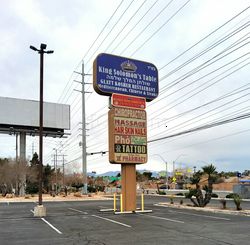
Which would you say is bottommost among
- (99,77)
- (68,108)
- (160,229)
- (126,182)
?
(160,229)

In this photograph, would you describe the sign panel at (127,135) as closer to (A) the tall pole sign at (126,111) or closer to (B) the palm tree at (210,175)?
(A) the tall pole sign at (126,111)

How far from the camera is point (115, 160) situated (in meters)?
25.2

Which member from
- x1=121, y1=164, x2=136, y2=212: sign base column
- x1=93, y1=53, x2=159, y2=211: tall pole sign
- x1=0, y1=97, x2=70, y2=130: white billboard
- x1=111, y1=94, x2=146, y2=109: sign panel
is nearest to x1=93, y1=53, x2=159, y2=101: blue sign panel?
x1=93, y1=53, x2=159, y2=211: tall pole sign

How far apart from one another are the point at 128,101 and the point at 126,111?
0.72 metres

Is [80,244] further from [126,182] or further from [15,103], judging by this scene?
[15,103]

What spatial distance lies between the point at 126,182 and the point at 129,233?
11244mm

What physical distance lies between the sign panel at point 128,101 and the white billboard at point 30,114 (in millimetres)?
57737

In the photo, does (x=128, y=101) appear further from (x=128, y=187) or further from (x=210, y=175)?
(x=210, y=175)

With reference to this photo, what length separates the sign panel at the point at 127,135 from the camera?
83.5 ft

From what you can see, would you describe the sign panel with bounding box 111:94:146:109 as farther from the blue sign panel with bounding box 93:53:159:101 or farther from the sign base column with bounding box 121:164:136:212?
the sign base column with bounding box 121:164:136:212

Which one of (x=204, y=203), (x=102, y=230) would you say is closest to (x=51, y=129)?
(x=204, y=203)

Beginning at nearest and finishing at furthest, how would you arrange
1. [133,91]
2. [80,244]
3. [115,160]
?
1. [80,244]
2. [115,160]
3. [133,91]

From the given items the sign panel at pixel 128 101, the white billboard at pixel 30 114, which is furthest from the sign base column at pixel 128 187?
the white billboard at pixel 30 114

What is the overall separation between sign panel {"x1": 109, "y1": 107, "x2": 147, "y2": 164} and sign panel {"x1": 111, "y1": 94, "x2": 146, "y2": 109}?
10.9 inches
